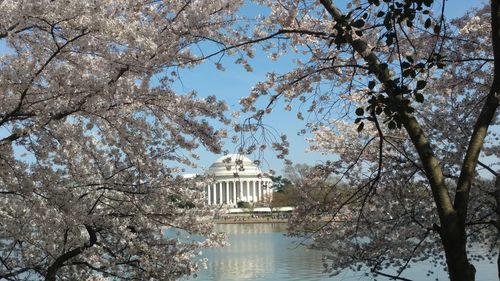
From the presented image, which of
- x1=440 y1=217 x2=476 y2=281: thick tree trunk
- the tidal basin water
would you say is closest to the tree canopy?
x1=440 y1=217 x2=476 y2=281: thick tree trunk

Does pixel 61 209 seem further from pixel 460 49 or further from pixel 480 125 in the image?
pixel 460 49

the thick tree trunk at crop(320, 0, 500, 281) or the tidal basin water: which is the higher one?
the thick tree trunk at crop(320, 0, 500, 281)

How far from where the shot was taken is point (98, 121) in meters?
5.03

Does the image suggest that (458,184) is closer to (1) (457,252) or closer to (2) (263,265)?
(1) (457,252)

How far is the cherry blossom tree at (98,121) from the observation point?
411 cm

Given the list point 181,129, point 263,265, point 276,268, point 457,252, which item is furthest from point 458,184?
point 263,265

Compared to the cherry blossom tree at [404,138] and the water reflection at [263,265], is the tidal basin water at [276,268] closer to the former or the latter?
the water reflection at [263,265]

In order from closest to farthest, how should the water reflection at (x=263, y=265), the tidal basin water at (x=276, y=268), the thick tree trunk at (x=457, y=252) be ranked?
1. the thick tree trunk at (x=457, y=252)
2. the tidal basin water at (x=276, y=268)
3. the water reflection at (x=263, y=265)

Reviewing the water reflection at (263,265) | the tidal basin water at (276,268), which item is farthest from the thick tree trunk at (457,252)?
the water reflection at (263,265)

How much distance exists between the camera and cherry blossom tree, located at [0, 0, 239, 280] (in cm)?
411

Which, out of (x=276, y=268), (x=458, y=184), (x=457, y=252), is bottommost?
(x=276, y=268)

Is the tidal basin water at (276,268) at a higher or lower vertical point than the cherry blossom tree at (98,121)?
lower

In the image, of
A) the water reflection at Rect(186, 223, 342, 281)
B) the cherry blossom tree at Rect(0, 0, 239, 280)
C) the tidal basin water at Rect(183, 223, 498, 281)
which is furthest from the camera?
the water reflection at Rect(186, 223, 342, 281)

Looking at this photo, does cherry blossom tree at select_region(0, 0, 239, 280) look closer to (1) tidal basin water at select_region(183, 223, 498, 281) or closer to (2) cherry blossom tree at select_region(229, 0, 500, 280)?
(2) cherry blossom tree at select_region(229, 0, 500, 280)
